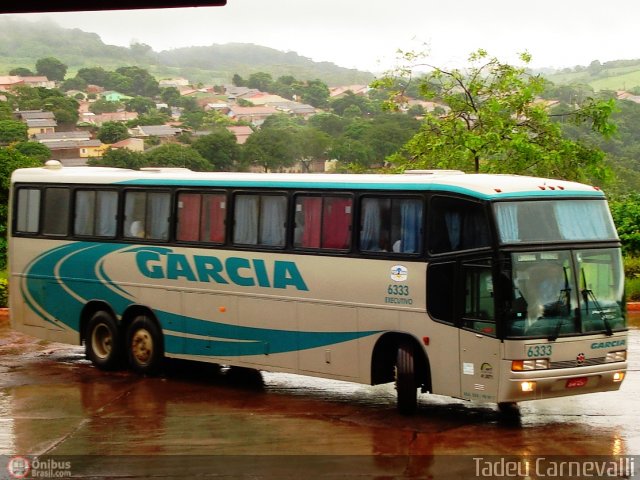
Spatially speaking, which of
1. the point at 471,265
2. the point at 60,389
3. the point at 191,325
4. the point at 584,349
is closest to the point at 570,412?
the point at 584,349

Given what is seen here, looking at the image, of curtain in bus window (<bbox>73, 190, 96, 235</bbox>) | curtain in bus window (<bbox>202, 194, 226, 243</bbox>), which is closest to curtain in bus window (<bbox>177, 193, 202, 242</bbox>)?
curtain in bus window (<bbox>202, 194, 226, 243</bbox>)

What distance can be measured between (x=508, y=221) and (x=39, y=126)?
48.4 meters

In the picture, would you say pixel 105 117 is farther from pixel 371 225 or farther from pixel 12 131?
pixel 371 225

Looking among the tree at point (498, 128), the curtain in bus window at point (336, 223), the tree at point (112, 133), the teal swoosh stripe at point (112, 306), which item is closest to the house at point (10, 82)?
the tree at point (112, 133)

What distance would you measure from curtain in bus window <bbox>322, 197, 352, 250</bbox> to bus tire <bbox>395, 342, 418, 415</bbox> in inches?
70.2

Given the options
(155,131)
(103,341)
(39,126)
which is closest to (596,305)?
(103,341)

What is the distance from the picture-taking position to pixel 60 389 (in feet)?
56.0

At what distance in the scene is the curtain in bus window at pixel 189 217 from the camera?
57.2 ft

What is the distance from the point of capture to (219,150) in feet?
134

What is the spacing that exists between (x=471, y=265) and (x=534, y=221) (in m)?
0.93

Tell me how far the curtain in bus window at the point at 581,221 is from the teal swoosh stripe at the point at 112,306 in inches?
117

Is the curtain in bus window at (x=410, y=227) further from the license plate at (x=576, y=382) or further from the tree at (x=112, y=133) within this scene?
the tree at (x=112, y=133)

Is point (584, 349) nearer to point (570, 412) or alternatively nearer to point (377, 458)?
point (570, 412)

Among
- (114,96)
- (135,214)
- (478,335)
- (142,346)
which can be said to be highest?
→ (114,96)
